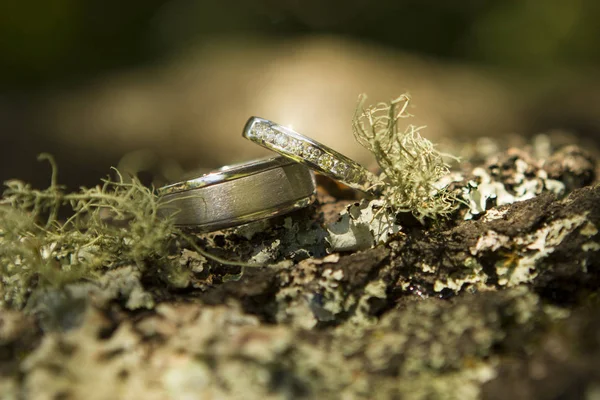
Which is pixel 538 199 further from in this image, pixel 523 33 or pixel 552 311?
pixel 523 33

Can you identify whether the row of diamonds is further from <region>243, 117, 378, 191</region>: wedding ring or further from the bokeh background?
the bokeh background

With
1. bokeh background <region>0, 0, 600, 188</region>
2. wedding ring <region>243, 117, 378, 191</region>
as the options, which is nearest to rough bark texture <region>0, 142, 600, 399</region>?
wedding ring <region>243, 117, 378, 191</region>

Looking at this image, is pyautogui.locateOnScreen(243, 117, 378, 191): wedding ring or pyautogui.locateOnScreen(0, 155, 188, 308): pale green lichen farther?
pyautogui.locateOnScreen(243, 117, 378, 191): wedding ring

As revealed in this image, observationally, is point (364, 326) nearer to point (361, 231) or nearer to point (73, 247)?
point (361, 231)

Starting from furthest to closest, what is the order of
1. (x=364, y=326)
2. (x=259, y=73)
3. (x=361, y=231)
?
(x=259, y=73) < (x=361, y=231) < (x=364, y=326)

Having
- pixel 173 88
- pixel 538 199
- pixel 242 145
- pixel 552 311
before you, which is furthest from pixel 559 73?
pixel 552 311

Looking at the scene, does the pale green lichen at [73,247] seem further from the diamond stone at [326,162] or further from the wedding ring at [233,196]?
the diamond stone at [326,162]

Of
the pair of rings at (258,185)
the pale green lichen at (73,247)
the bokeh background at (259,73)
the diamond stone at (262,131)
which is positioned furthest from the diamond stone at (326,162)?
the bokeh background at (259,73)

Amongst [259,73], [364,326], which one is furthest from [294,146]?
[259,73]
